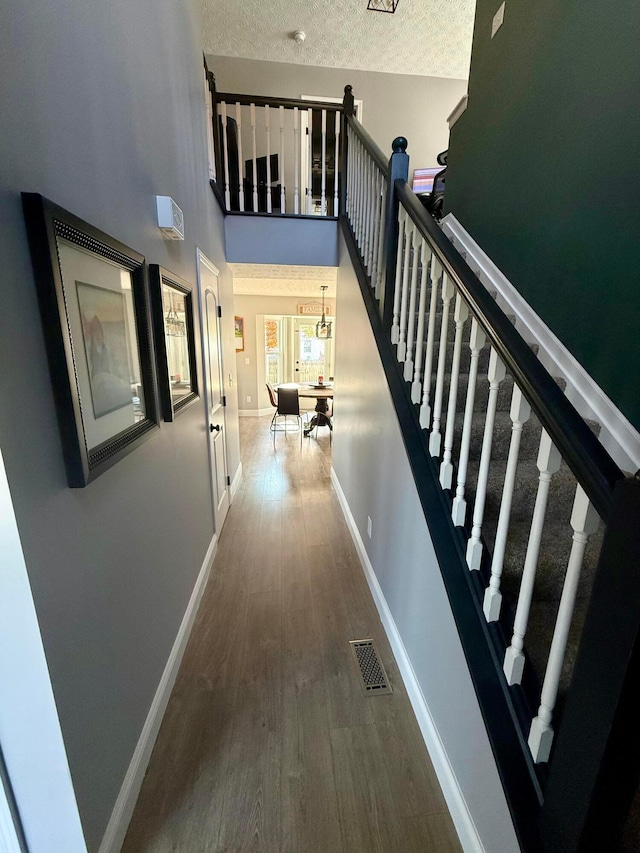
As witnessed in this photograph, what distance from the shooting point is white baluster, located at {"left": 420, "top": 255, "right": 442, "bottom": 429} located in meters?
1.26

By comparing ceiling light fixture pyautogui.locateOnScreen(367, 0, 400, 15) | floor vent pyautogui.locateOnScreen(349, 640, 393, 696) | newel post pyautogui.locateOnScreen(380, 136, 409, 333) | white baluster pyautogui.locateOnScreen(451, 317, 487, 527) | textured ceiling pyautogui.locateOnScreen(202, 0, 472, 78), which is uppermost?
textured ceiling pyautogui.locateOnScreen(202, 0, 472, 78)

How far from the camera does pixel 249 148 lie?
424 cm

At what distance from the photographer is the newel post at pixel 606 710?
0.57 meters

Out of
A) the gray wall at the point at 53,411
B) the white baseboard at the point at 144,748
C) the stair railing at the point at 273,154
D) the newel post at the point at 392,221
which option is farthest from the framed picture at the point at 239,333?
the white baseboard at the point at 144,748

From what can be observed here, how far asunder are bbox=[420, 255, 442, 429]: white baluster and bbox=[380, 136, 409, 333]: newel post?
42 cm

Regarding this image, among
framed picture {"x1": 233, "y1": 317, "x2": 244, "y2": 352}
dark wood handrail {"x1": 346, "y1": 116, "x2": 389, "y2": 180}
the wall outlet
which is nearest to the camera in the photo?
dark wood handrail {"x1": 346, "y1": 116, "x2": 389, "y2": 180}

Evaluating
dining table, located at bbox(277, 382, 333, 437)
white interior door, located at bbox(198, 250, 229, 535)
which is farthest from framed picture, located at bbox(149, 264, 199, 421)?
dining table, located at bbox(277, 382, 333, 437)

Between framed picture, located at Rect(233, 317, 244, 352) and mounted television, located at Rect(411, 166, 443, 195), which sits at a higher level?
mounted television, located at Rect(411, 166, 443, 195)

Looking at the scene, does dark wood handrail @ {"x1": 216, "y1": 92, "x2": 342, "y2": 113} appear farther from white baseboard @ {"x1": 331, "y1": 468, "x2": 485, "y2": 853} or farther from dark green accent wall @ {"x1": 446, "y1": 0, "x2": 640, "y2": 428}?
white baseboard @ {"x1": 331, "y1": 468, "x2": 485, "y2": 853}

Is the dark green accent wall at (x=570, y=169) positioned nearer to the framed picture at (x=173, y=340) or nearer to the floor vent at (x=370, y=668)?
the floor vent at (x=370, y=668)

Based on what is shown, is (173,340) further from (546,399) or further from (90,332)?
(546,399)

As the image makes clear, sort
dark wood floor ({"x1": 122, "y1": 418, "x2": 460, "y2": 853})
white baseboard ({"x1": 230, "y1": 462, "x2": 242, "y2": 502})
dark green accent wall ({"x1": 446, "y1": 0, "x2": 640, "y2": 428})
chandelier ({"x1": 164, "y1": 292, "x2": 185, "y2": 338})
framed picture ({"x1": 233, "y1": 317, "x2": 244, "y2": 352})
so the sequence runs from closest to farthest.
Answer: dark wood floor ({"x1": 122, "y1": 418, "x2": 460, "y2": 853}) < dark green accent wall ({"x1": 446, "y1": 0, "x2": 640, "y2": 428}) < chandelier ({"x1": 164, "y1": 292, "x2": 185, "y2": 338}) < white baseboard ({"x1": 230, "y1": 462, "x2": 242, "y2": 502}) < framed picture ({"x1": 233, "y1": 317, "x2": 244, "y2": 352})

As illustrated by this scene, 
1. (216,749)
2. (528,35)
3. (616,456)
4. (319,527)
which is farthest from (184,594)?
(528,35)

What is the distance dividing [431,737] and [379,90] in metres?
6.07
